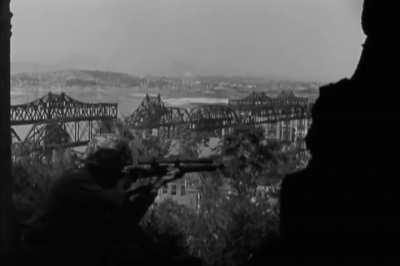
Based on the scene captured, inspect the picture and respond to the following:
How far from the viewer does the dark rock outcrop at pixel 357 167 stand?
3.29ft

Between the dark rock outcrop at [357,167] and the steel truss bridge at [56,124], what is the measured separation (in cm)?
199

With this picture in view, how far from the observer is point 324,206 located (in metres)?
1.04

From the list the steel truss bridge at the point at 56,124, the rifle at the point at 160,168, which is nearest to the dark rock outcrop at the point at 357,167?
the rifle at the point at 160,168

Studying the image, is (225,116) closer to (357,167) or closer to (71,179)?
(71,179)

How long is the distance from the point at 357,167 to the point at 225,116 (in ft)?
7.20

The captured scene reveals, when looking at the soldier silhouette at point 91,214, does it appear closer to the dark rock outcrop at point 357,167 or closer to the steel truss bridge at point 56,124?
the dark rock outcrop at point 357,167

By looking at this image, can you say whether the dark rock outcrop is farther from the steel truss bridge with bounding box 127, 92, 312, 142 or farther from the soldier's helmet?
the steel truss bridge with bounding box 127, 92, 312, 142

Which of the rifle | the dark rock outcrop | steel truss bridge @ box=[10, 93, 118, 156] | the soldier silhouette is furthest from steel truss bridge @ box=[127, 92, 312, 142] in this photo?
the dark rock outcrop

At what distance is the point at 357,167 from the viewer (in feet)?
3.38

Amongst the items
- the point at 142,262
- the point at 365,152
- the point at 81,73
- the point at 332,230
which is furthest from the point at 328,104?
the point at 81,73

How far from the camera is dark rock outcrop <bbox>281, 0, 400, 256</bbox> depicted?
1002mm

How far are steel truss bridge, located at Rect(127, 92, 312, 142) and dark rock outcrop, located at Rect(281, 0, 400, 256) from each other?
1.99 meters

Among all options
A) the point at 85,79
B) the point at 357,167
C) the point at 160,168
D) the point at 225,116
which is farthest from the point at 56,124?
the point at 357,167

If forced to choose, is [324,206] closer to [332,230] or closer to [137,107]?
[332,230]
